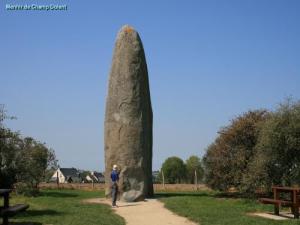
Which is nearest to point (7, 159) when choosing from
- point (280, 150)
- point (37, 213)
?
point (37, 213)

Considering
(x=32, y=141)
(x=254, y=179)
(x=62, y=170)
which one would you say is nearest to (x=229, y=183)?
(x=254, y=179)

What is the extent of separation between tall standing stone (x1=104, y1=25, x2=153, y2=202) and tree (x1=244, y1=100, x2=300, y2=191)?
16.2 feet

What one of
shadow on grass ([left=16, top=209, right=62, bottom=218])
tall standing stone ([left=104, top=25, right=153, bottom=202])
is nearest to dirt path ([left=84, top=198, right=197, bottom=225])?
tall standing stone ([left=104, top=25, right=153, bottom=202])

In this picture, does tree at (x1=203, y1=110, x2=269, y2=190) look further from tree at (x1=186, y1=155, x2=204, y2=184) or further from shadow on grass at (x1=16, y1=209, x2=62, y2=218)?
tree at (x1=186, y1=155, x2=204, y2=184)

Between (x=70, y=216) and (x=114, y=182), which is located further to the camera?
(x=114, y=182)

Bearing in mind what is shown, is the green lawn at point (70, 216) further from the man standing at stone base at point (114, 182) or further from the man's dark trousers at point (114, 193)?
the man standing at stone base at point (114, 182)

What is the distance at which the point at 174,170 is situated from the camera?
6356 centimetres

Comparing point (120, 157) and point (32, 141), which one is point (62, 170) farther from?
point (120, 157)

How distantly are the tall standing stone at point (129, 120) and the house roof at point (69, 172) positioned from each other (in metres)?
63.3

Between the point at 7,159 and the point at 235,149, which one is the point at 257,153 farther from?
the point at 7,159

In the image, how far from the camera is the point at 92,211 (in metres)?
15.8

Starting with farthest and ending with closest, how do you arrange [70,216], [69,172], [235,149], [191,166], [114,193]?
1. [69,172]
2. [191,166]
3. [235,149]
4. [114,193]
5. [70,216]

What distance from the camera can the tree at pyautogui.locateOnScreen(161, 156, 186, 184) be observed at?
207 ft

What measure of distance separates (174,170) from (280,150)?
45309 millimetres
